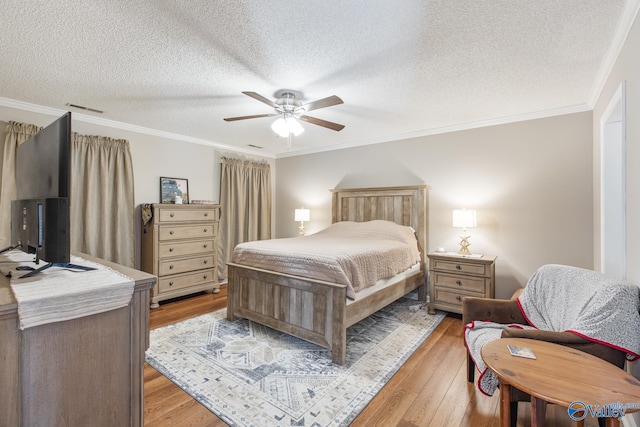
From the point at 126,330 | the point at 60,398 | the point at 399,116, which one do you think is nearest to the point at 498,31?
the point at 399,116

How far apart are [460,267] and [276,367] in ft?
7.60

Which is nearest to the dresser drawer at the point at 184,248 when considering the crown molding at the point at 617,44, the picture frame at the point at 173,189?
the picture frame at the point at 173,189

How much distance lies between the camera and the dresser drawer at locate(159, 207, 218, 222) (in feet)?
12.8

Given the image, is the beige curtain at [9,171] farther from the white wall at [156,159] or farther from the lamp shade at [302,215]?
the lamp shade at [302,215]

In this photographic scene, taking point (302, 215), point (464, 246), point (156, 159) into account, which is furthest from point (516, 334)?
point (156, 159)

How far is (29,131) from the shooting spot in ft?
10.5

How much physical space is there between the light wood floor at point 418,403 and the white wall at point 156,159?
2.68 meters

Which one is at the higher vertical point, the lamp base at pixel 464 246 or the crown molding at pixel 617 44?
the crown molding at pixel 617 44

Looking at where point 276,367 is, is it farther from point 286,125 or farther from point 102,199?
point 102,199

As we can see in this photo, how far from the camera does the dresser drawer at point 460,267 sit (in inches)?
128

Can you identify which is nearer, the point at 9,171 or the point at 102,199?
the point at 9,171

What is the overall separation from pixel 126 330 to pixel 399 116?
3.34m

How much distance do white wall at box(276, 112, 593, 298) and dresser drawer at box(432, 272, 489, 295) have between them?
1.79ft

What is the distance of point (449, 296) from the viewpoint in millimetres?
3475
